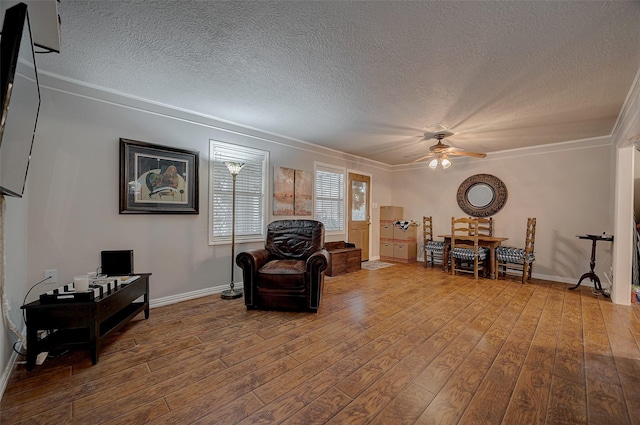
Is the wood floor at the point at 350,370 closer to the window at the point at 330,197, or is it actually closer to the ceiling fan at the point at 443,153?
the ceiling fan at the point at 443,153

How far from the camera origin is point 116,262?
2.73m

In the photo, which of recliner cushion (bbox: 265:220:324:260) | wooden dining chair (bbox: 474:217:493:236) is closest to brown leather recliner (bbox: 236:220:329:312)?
recliner cushion (bbox: 265:220:324:260)

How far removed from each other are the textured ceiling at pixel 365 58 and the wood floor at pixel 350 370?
2.36 m

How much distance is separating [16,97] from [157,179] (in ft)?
6.08

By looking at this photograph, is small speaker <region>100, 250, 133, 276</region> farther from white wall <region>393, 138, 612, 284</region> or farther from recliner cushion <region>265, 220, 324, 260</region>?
white wall <region>393, 138, 612, 284</region>

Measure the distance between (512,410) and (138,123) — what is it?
410 centimetres

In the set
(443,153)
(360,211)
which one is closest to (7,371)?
(443,153)

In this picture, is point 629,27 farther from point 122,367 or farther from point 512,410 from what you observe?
point 122,367

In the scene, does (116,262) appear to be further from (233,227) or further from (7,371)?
(233,227)

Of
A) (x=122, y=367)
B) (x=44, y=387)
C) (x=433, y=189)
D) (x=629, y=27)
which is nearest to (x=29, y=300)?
(x=44, y=387)

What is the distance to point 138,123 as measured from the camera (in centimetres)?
296

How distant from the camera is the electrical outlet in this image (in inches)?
95.7

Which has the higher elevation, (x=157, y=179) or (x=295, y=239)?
(x=157, y=179)

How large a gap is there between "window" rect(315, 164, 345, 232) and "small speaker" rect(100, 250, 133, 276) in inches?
120
